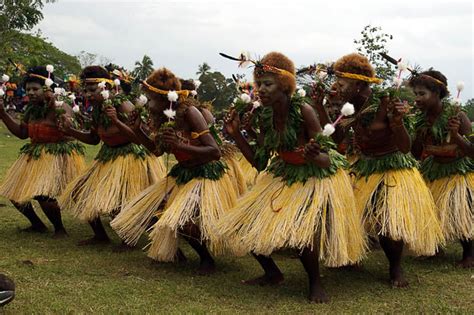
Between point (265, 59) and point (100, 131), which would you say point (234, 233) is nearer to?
point (265, 59)

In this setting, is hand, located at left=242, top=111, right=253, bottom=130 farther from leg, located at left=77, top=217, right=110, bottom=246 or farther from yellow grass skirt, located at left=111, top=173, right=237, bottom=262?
leg, located at left=77, top=217, right=110, bottom=246

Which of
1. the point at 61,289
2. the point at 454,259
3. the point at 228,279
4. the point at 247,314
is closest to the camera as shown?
the point at 247,314

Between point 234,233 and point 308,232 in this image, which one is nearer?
point 308,232

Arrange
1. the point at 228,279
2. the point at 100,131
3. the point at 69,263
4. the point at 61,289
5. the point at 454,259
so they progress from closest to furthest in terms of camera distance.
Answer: the point at 61,289, the point at 228,279, the point at 69,263, the point at 454,259, the point at 100,131

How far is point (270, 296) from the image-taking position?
3914 millimetres

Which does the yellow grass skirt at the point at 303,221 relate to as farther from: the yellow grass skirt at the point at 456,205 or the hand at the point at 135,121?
the hand at the point at 135,121

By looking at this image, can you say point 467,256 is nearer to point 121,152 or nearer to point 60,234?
point 121,152

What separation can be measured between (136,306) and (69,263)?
1293 millimetres

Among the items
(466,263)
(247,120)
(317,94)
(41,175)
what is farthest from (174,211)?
(466,263)

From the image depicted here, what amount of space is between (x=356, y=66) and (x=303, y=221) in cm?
131

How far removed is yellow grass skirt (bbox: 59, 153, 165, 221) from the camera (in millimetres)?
5016

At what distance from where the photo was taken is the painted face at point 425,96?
4641 mm

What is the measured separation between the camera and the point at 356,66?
419cm

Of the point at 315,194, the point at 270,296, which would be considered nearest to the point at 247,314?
the point at 270,296
